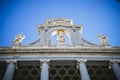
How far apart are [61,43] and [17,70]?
204 inches

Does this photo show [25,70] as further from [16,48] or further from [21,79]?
[16,48]

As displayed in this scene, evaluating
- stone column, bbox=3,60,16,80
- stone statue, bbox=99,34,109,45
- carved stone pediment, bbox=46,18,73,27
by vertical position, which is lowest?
stone column, bbox=3,60,16,80

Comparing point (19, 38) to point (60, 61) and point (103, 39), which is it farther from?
point (103, 39)

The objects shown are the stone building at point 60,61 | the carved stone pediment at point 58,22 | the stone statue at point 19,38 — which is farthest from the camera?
the carved stone pediment at point 58,22

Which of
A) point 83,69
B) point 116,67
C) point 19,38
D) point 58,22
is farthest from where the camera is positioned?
point 58,22

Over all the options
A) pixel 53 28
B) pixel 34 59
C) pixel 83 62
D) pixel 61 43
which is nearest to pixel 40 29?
pixel 53 28

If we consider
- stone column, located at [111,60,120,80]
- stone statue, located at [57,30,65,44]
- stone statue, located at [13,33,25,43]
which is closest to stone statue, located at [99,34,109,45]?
stone column, located at [111,60,120,80]

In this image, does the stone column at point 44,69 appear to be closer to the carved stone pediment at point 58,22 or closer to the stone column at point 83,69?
the stone column at point 83,69

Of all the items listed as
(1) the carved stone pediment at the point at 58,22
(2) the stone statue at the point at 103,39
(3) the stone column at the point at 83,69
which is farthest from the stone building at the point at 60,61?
A: (1) the carved stone pediment at the point at 58,22

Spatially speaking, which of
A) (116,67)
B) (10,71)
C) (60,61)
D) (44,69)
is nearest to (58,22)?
(60,61)

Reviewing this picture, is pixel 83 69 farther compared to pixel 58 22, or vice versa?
pixel 58 22

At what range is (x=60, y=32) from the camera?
68.4 feet

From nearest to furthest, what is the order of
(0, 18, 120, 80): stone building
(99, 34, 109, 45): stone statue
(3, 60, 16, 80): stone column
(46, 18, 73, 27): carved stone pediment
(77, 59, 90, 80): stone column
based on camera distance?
(3, 60, 16, 80): stone column
(77, 59, 90, 80): stone column
(0, 18, 120, 80): stone building
(99, 34, 109, 45): stone statue
(46, 18, 73, 27): carved stone pediment

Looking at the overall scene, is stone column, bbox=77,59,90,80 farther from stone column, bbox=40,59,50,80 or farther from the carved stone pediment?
the carved stone pediment
